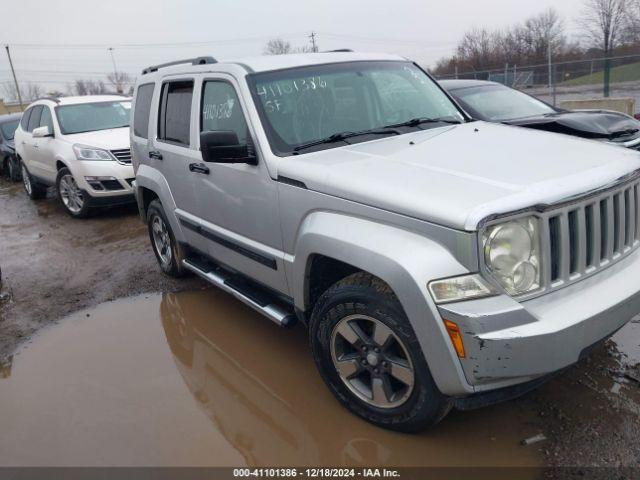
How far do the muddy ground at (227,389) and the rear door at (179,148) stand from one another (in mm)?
829

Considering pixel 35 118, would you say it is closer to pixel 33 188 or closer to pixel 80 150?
pixel 33 188

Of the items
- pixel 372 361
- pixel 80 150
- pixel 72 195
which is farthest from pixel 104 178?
pixel 372 361

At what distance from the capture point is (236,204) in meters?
3.75

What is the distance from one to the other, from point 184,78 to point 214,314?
203cm

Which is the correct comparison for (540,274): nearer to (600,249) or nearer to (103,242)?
(600,249)

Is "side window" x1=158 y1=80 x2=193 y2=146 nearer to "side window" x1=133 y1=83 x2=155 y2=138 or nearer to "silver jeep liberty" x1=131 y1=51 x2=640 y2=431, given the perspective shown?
"silver jeep liberty" x1=131 y1=51 x2=640 y2=431

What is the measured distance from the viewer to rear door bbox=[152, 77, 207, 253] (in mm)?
4352

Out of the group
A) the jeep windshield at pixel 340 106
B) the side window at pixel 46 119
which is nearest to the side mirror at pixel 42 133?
the side window at pixel 46 119

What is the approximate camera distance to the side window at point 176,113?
14.4 feet

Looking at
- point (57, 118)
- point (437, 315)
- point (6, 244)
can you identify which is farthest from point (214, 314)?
point (57, 118)

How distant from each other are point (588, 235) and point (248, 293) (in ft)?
7.48

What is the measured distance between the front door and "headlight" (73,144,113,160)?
464 centimetres

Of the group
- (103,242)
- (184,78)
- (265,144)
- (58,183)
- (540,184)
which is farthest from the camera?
(58,183)

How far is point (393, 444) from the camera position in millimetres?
2859
